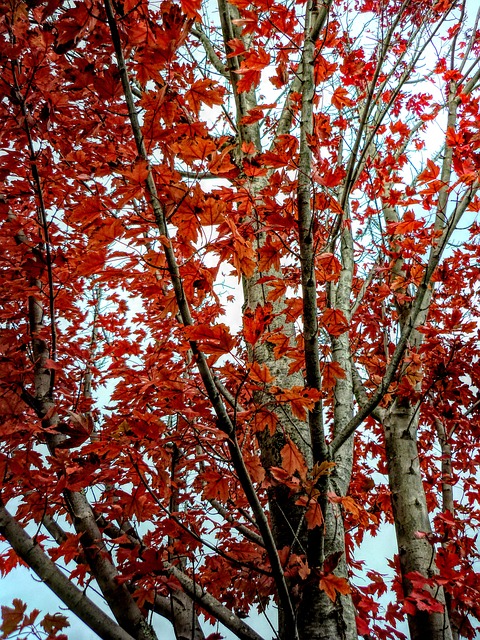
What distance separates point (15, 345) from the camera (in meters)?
2.00

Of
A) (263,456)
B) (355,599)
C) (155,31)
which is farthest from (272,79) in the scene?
(355,599)

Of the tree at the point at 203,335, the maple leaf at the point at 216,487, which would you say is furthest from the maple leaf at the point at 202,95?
the maple leaf at the point at 216,487

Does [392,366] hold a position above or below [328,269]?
below

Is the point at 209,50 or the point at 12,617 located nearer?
the point at 12,617

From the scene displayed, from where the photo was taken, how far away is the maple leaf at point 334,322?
1.47 meters

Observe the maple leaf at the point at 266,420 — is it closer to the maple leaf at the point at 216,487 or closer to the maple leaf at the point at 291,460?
the maple leaf at the point at 291,460

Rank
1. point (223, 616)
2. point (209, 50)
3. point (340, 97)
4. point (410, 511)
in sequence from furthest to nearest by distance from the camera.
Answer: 1. point (209, 50)
2. point (410, 511)
3. point (340, 97)
4. point (223, 616)

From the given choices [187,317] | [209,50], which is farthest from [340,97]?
[209,50]

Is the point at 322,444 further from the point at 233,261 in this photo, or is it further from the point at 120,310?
the point at 120,310

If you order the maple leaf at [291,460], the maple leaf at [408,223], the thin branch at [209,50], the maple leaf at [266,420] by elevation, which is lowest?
the maple leaf at [291,460]

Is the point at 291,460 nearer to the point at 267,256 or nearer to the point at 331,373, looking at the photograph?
the point at 331,373

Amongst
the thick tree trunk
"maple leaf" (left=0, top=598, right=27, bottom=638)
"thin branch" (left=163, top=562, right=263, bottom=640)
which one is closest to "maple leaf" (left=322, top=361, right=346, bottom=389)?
"thin branch" (left=163, top=562, right=263, bottom=640)

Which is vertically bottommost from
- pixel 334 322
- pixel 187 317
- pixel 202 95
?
pixel 187 317

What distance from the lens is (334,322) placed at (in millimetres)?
1500
